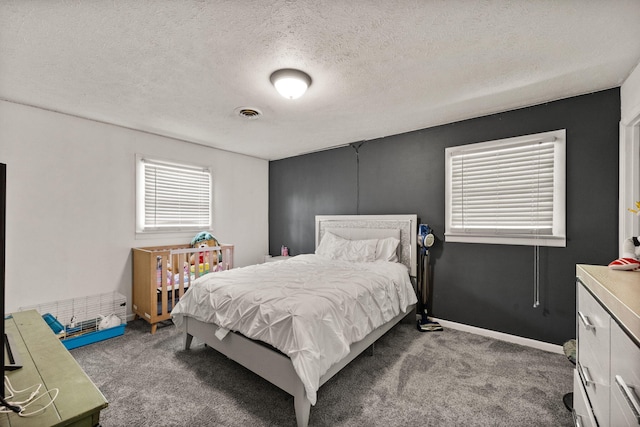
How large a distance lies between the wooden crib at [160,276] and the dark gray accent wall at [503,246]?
2.11 m

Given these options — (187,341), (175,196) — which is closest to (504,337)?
(187,341)

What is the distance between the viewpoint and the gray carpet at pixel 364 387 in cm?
179

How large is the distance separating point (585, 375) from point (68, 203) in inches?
175

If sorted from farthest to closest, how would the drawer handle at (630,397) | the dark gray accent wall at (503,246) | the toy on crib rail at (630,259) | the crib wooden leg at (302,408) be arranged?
the dark gray accent wall at (503,246), the crib wooden leg at (302,408), the toy on crib rail at (630,259), the drawer handle at (630,397)

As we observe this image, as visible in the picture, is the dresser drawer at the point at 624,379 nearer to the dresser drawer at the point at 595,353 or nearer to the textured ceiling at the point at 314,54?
the dresser drawer at the point at 595,353

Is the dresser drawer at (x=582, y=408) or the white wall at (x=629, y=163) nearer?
the dresser drawer at (x=582, y=408)

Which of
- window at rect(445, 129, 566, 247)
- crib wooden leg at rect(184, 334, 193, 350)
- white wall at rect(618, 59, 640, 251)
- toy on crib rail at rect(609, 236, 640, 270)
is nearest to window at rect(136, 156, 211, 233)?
crib wooden leg at rect(184, 334, 193, 350)

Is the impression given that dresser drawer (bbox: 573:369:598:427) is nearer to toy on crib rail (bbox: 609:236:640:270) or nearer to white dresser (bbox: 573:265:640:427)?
white dresser (bbox: 573:265:640:427)

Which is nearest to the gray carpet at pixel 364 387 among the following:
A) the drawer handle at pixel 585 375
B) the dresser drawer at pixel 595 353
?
the drawer handle at pixel 585 375

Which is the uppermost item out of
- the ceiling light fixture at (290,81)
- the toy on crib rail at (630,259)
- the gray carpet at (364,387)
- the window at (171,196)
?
the ceiling light fixture at (290,81)

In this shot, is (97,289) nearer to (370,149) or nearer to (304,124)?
(304,124)

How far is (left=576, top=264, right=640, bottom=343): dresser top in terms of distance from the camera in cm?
84

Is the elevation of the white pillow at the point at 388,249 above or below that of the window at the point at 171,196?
below

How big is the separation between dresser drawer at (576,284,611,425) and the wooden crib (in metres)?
3.53
